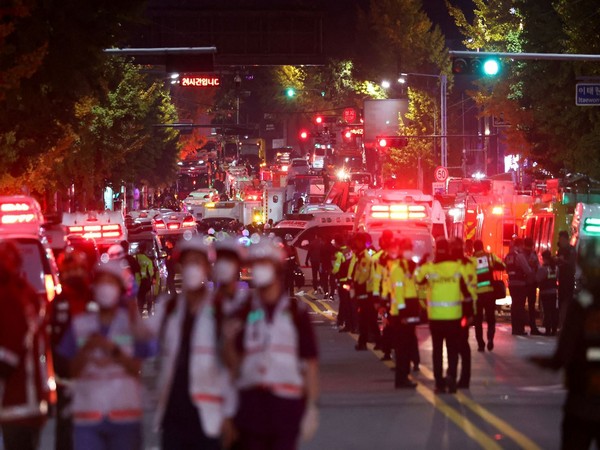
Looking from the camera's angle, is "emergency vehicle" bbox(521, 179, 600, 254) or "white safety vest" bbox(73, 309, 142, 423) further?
"emergency vehicle" bbox(521, 179, 600, 254)

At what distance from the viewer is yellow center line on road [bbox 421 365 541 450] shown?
44.2 ft

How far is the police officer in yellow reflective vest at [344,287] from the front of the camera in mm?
27344

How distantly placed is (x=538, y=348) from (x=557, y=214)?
23.9ft

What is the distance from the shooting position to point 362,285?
938 inches

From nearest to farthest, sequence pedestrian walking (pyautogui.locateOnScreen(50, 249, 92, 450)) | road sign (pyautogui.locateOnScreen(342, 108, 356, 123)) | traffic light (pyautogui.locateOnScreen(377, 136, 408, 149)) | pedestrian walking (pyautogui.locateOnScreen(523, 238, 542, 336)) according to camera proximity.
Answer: pedestrian walking (pyautogui.locateOnScreen(50, 249, 92, 450))
pedestrian walking (pyautogui.locateOnScreen(523, 238, 542, 336))
traffic light (pyautogui.locateOnScreen(377, 136, 408, 149))
road sign (pyautogui.locateOnScreen(342, 108, 356, 123))

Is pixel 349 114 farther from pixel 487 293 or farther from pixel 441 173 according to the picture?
pixel 487 293

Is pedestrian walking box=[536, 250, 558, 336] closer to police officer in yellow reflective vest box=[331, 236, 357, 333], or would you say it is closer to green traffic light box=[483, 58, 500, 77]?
police officer in yellow reflective vest box=[331, 236, 357, 333]

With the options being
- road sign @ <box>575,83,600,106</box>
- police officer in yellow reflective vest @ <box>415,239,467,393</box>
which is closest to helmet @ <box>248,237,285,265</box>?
police officer in yellow reflective vest @ <box>415,239,467,393</box>

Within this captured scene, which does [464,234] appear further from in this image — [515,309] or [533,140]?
[515,309]

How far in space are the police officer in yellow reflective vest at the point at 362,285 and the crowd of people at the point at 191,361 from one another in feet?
45.7

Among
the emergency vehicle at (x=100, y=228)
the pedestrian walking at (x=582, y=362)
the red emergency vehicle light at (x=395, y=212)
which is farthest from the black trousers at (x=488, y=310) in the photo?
the pedestrian walking at (x=582, y=362)

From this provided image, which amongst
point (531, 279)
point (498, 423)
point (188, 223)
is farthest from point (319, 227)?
point (498, 423)

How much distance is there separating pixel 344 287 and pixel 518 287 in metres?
3.22

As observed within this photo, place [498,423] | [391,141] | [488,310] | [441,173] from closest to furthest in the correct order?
[498,423] → [488,310] → [441,173] → [391,141]
